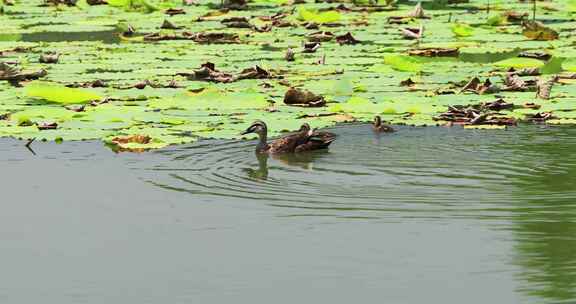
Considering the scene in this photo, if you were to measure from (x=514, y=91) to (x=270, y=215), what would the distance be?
17.3 ft

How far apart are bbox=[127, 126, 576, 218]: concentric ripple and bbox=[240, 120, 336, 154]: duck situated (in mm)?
73

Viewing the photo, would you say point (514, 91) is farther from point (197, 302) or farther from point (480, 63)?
point (197, 302)

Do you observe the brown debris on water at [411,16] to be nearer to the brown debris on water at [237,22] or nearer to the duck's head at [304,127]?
the brown debris on water at [237,22]

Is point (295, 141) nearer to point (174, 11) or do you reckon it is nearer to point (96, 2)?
point (174, 11)

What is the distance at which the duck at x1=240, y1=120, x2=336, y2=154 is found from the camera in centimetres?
1012

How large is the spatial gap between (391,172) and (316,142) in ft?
3.24

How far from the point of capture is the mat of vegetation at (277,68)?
11453 mm

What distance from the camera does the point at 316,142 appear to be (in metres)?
10.1

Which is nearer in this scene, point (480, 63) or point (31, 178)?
point (31, 178)

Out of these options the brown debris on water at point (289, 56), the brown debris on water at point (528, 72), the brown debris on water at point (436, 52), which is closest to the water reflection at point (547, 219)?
the brown debris on water at point (528, 72)

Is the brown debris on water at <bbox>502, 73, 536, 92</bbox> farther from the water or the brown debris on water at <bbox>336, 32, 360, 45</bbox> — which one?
the brown debris on water at <bbox>336, 32, 360, 45</bbox>

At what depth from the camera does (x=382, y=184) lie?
29.1 ft

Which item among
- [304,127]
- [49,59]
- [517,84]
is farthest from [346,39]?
[304,127]

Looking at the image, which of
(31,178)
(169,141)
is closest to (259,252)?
(31,178)
